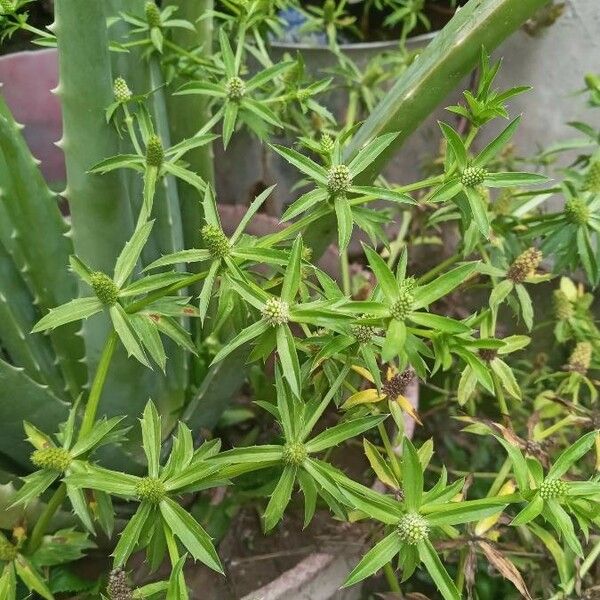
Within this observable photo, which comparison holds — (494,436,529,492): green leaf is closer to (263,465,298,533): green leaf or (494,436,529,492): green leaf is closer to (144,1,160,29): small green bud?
(263,465,298,533): green leaf

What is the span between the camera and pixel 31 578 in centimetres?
53

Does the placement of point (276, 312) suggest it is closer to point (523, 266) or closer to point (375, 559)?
point (375, 559)

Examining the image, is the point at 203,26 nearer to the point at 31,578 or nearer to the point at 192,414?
the point at 192,414

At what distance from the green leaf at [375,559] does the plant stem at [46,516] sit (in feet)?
0.71

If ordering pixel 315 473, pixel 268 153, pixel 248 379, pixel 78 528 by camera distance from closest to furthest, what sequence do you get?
1. pixel 315 473
2. pixel 78 528
3. pixel 248 379
4. pixel 268 153

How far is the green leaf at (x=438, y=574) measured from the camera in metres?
0.41

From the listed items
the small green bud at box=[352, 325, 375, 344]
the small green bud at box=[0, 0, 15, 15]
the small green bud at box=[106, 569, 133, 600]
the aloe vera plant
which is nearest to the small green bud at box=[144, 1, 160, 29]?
the aloe vera plant

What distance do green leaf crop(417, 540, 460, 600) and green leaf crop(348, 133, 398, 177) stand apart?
246 millimetres

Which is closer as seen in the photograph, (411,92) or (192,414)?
(411,92)

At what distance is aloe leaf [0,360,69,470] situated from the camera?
1.82 ft

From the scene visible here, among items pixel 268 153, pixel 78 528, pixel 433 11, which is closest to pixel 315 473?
pixel 78 528

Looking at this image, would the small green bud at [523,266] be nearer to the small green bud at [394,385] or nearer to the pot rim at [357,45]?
the small green bud at [394,385]

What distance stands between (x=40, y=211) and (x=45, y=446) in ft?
0.72

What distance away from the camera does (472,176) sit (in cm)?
47
